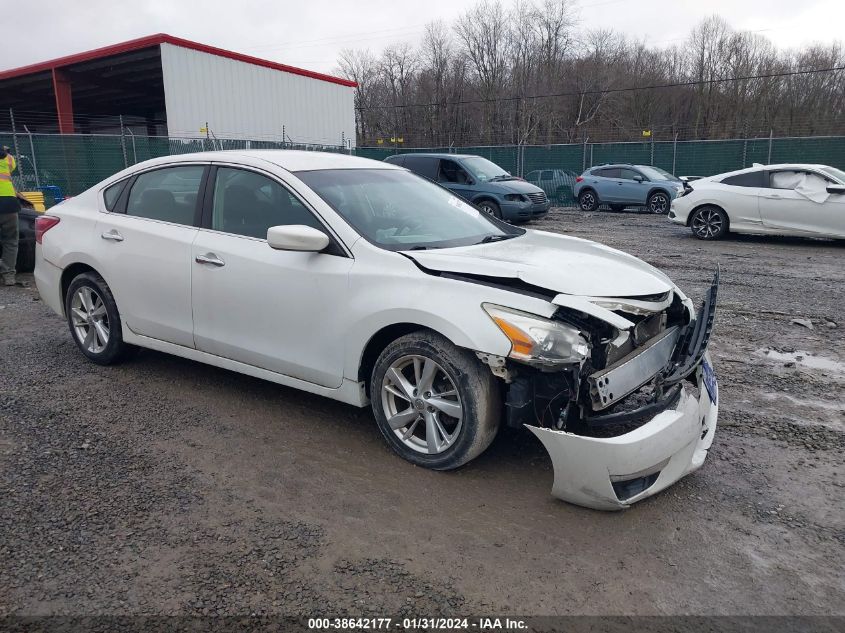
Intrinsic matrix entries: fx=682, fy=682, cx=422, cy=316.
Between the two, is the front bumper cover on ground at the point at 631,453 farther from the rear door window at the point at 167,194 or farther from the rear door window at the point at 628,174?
the rear door window at the point at 628,174

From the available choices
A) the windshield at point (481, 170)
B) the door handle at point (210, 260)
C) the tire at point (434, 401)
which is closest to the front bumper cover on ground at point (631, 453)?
the tire at point (434, 401)

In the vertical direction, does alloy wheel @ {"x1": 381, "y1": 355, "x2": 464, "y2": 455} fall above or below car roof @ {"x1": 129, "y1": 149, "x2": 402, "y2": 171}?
below

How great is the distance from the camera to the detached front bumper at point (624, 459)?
9.78 feet

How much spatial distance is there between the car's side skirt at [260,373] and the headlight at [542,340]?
1.00 m

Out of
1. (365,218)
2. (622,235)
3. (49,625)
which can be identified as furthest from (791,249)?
(49,625)

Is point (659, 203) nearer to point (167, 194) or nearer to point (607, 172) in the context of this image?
point (607, 172)

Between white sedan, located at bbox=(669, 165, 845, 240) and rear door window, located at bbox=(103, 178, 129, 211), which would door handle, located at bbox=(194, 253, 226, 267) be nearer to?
rear door window, located at bbox=(103, 178, 129, 211)

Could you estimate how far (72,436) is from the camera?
4.07m

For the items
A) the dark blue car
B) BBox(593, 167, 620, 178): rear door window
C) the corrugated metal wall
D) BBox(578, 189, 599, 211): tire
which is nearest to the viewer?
the dark blue car

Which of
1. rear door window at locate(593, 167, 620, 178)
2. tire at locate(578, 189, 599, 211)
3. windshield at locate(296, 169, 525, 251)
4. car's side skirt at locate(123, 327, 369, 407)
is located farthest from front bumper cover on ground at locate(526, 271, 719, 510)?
tire at locate(578, 189, 599, 211)

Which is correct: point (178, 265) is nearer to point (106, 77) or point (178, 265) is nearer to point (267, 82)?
point (267, 82)

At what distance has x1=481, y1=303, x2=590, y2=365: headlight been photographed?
10.2 ft

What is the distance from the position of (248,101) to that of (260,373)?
23.3 m

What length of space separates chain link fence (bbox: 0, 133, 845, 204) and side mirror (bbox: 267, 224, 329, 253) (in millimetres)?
15186
